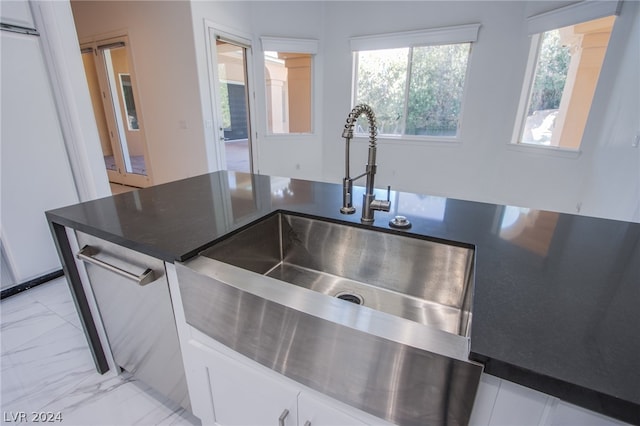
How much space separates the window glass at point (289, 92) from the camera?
15.0ft

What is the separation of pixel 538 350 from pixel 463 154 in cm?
422

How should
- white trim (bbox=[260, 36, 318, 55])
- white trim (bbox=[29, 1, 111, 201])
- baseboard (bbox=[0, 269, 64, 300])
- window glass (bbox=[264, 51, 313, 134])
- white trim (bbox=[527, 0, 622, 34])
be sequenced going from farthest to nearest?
window glass (bbox=[264, 51, 313, 134]) < white trim (bbox=[260, 36, 318, 55]) < white trim (bbox=[527, 0, 622, 34]) < baseboard (bbox=[0, 269, 64, 300]) < white trim (bbox=[29, 1, 111, 201])

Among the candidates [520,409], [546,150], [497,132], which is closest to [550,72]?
[497,132]

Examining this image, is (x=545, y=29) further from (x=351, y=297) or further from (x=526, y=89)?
(x=351, y=297)

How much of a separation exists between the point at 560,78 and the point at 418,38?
5.93ft

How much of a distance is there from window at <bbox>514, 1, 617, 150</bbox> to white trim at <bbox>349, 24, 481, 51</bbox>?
670mm

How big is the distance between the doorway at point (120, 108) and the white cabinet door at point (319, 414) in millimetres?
4515

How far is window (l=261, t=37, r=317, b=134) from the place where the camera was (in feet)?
14.6

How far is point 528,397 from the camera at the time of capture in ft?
1.60

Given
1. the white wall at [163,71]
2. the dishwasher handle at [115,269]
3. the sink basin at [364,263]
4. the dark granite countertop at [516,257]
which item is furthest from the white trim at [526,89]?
the dishwasher handle at [115,269]

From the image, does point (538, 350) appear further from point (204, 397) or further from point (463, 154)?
point (463, 154)

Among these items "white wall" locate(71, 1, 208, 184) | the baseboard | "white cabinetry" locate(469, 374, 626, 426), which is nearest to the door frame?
"white wall" locate(71, 1, 208, 184)

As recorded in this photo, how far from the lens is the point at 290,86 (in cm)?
481

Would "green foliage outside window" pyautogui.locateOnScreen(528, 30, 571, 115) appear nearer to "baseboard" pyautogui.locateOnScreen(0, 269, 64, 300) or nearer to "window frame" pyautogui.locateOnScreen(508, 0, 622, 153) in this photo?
"window frame" pyautogui.locateOnScreen(508, 0, 622, 153)
